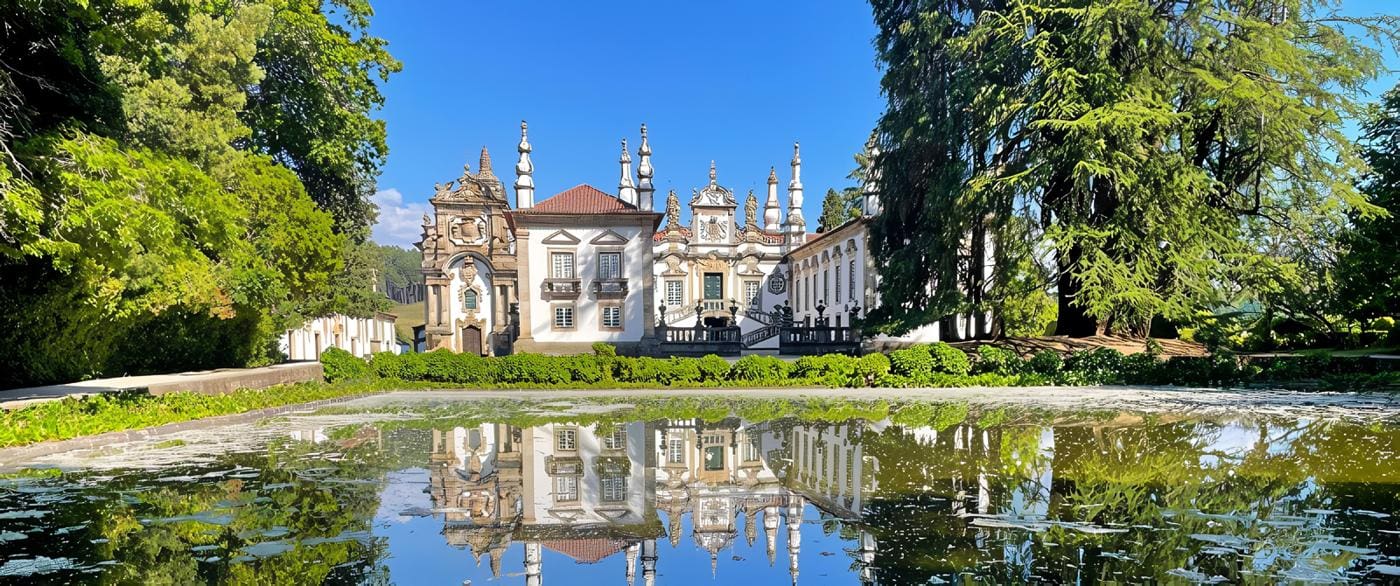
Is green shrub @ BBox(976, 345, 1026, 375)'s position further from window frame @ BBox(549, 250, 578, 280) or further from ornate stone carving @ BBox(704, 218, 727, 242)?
ornate stone carving @ BBox(704, 218, 727, 242)

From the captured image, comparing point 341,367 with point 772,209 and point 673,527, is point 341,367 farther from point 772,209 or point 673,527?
point 772,209

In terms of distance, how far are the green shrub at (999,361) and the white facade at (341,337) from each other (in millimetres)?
27299

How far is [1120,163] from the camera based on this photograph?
16891 millimetres

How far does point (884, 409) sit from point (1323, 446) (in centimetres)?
632

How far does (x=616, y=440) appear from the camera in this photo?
373 inches

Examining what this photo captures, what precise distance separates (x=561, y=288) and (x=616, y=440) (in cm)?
2171

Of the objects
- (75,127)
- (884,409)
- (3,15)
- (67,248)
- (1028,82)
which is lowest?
(884,409)

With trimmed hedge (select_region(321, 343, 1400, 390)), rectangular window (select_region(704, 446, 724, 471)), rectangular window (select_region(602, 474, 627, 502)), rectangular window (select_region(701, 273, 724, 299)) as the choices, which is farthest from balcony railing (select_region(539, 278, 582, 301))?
rectangular window (select_region(602, 474, 627, 502))

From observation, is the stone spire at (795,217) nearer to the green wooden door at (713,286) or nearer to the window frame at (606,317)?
the green wooden door at (713,286)

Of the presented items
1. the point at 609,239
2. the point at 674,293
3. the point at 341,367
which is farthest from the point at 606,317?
the point at 674,293

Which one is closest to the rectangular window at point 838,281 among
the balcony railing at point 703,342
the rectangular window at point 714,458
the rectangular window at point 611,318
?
the balcony railing at point 703,342

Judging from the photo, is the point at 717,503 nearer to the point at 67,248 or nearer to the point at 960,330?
the point at 67,248

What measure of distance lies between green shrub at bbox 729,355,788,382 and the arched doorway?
92.2ft

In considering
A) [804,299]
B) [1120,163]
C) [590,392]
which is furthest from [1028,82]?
[804,299]
